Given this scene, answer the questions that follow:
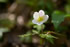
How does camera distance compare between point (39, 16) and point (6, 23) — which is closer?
point (39, 16)

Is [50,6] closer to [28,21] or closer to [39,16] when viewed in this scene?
[28,21]

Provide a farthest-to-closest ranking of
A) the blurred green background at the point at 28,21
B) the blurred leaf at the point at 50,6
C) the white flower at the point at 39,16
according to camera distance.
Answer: the blurred leaf at the point at 50,6
the blurred green background at the point at 28,21
the white flower at the point at 39,16

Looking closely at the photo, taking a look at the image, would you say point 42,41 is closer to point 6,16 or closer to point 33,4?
point 33,4

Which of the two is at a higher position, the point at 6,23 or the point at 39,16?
the point at 39,16

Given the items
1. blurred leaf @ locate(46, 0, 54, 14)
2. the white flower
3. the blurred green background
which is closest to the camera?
the white flower

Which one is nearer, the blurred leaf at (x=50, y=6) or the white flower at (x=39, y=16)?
the white flower at (x=39, y=16)

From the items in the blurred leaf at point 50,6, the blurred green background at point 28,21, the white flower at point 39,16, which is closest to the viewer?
the white flower at point 39,16

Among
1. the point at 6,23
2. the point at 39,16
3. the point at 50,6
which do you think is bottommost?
the point at 6,23

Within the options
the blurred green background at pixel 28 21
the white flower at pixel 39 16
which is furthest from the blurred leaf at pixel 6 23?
the white flower at pixel 39 16

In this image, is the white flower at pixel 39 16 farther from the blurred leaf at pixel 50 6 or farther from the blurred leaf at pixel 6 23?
the blurred leaf at pixel 6 23

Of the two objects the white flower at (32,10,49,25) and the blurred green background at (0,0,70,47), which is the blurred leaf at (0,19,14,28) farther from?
the white flower at (32,10,49,25)

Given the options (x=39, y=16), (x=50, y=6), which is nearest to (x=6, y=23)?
(x=50, y=6)

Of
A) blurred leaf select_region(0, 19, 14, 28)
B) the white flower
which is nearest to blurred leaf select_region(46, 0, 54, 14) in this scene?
blurred leaf select_region(0, 19, 14, 28)
